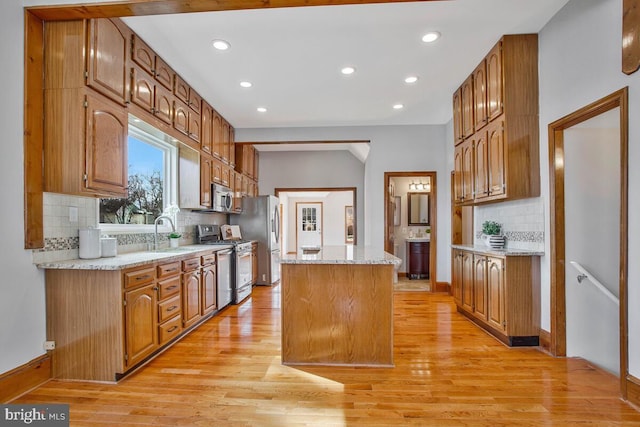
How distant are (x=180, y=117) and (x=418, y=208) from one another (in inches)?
189

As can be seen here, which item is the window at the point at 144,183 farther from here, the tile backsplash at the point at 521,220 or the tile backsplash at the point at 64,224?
the tile backsplash at the point at 521,220

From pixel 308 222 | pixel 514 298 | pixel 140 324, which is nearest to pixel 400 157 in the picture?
pixel 514 298

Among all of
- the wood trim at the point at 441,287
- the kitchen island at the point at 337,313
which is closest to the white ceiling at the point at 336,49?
the kitchen island at the point at 337,313

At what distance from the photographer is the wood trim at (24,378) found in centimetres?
199

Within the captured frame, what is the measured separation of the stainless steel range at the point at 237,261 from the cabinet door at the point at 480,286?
9.90 ft

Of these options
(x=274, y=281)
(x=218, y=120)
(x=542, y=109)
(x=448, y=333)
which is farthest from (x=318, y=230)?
(x=542, y=109)

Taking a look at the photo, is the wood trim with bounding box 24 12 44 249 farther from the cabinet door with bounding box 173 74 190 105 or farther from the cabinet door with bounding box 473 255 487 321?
the cabinet door with bounding box 473 255 487 321

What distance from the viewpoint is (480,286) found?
3.36m

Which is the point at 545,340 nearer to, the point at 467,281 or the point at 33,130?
the point at 467,281

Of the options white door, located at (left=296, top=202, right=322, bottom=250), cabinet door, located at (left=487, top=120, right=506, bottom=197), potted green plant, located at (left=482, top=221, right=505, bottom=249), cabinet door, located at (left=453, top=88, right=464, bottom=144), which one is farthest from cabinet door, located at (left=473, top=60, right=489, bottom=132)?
white door, located at (left=296, top=202, right=322, bottom=250)

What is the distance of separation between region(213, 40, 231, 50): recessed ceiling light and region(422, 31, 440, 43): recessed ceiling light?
5.64 ft

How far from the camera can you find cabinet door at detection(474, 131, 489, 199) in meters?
3.29

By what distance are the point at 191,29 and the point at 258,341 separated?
280 centimetres

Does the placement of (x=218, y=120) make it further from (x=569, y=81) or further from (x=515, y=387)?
(x=515, y=387)
